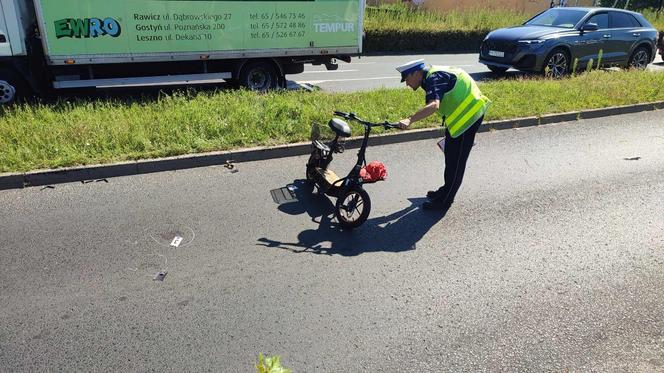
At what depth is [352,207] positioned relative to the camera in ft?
15.5

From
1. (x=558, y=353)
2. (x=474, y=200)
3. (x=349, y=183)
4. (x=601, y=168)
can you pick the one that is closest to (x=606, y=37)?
(x=601, y=168)

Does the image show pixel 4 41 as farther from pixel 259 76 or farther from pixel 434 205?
pixel 434 205

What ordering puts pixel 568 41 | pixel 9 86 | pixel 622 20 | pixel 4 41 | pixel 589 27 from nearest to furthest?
pixel 4 41 → pixel 9 86 → pixel 568 41 → pixel 589 27 → pixel 622 20

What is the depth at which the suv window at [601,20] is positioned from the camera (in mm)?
12463

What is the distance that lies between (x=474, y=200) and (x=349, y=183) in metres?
1.66

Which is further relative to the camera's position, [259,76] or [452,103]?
[259,76]

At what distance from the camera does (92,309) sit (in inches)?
138

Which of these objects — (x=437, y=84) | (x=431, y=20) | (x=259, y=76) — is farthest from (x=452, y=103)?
(x=431, y=20)

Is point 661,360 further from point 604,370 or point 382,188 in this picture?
point 382,188

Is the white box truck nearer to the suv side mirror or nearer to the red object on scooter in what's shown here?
the suv side mirror

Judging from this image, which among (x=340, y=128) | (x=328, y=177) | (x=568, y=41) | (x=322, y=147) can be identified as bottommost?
(x=328, y=177)

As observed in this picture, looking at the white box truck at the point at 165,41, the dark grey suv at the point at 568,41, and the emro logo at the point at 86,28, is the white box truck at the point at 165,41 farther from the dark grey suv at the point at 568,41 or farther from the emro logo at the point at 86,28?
the dark grey suv at the point at 568,41

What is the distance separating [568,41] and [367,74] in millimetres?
4975

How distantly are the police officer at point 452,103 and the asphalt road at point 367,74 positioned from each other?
6306 mm
